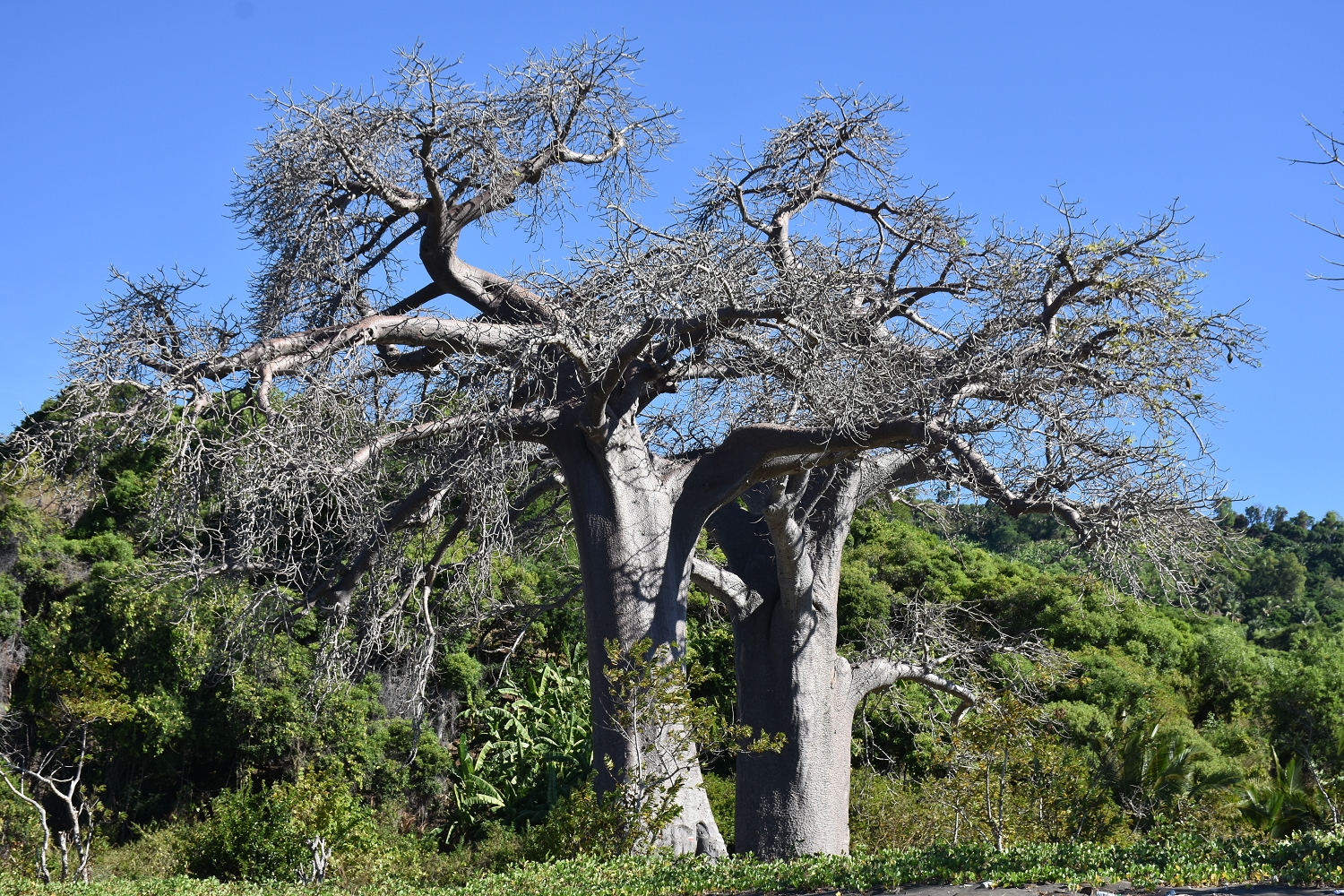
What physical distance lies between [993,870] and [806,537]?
4.57 m

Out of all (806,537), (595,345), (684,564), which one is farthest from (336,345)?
(806,537)

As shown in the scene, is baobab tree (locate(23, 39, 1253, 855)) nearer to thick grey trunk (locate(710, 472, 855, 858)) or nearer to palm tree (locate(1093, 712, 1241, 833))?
thick grey trunk (locate(710, 472, 855, 858))

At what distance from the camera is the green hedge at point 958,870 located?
5.62 m

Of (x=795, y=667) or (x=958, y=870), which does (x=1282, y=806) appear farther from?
(x=958, y=870)

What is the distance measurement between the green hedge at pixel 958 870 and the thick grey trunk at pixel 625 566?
4.81 ft

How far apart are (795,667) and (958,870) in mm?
4026

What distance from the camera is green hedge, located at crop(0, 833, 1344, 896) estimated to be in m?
5.62

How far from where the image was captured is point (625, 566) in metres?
8.77

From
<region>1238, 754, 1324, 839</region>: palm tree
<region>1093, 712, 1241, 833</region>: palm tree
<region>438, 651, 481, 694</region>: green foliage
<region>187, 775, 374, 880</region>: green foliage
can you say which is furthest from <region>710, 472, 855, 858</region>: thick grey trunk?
<region>438, 651, 481, 694</region>: green foliage

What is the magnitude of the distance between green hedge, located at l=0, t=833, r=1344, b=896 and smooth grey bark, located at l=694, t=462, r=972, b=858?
2468 millimetres

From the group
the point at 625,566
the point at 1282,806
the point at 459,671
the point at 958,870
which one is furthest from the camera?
the point at 459,671

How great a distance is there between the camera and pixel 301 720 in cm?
1498

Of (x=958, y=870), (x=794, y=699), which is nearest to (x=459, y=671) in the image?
(x=794, y=699)

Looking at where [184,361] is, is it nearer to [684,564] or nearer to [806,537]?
[684,564]
